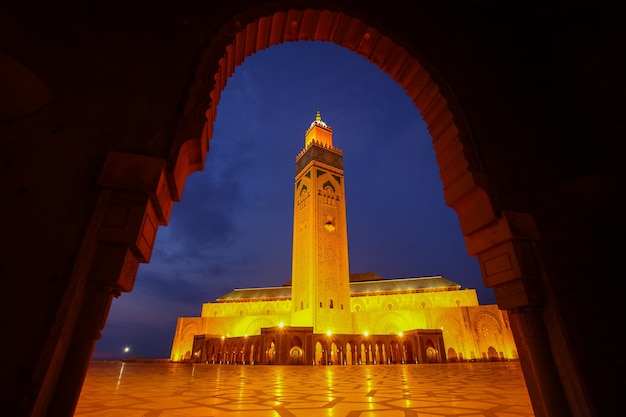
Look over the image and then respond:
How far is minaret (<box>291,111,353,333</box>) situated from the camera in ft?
64.6

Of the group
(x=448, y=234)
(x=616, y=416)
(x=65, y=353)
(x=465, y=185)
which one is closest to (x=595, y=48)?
(x=465, y=185)

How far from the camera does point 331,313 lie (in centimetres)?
1961

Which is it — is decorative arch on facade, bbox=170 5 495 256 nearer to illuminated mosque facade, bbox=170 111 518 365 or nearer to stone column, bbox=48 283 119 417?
stone column, bbox=48 283 119 417

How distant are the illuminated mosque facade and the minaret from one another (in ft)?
0.23

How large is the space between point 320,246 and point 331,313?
4567 mm

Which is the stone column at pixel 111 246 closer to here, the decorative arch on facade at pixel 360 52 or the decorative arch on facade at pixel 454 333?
the decorative arch on facade at pixel 360 52

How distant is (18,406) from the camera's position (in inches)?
36.5

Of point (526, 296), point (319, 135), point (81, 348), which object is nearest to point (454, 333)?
point (319, 135)

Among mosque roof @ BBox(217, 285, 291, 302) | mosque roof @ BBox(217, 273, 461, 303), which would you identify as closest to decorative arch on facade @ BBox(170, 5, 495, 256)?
mosque roof @ BBox(217, 273, 461, 303)

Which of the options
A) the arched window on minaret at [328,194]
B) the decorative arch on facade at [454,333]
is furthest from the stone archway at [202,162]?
the decorative arch on facade at [454,333]

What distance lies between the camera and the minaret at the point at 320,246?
1970 centimetres

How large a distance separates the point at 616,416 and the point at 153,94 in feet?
9.25

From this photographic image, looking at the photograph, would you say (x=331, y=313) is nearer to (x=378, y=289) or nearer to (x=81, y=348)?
(x=378, y=289)

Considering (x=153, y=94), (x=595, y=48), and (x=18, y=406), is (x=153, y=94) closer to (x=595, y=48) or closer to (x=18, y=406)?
(x=18, y=406)
